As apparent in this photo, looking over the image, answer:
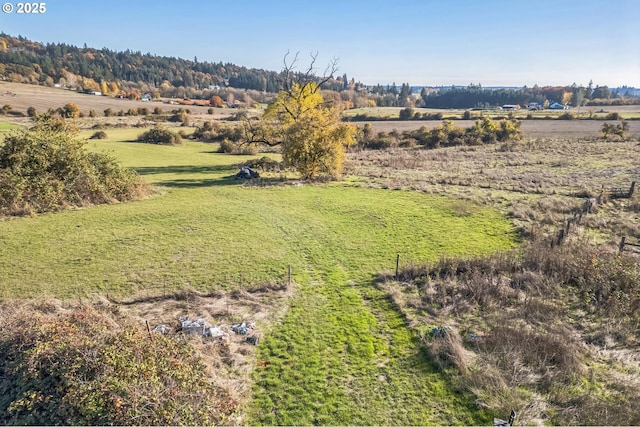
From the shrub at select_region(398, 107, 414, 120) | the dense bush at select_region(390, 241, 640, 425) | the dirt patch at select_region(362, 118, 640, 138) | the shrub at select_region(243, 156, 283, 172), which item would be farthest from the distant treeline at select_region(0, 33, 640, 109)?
the dense bush at select_region(390, 241, 640, 425)

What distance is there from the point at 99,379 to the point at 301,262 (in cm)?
980

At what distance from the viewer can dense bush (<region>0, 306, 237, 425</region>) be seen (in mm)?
6758

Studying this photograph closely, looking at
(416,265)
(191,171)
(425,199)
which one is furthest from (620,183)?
(191,171)

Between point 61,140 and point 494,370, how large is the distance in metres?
26.9

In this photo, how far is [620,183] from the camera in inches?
1230

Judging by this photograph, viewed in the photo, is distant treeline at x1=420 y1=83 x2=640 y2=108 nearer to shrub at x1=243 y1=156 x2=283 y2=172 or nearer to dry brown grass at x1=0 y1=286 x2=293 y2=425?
shrub at x1=243 y1=156 x2=283 y2=172

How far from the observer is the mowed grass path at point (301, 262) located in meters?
8.70

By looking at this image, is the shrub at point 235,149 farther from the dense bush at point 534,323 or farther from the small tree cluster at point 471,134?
the dense bush at point 534,323

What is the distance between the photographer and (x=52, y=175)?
2248 centimetres

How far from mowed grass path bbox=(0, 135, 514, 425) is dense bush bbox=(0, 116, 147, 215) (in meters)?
1.66

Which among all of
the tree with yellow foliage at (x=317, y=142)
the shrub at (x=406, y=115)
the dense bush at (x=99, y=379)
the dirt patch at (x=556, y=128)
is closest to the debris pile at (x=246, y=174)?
the tree with yellow foliage at (x=317, y=142)

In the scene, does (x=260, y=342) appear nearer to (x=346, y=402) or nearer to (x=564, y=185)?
(x=346, y=402)

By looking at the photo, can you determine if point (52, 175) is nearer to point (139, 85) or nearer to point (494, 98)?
point (139, 85)

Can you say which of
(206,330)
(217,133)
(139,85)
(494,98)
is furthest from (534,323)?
(139,85)
